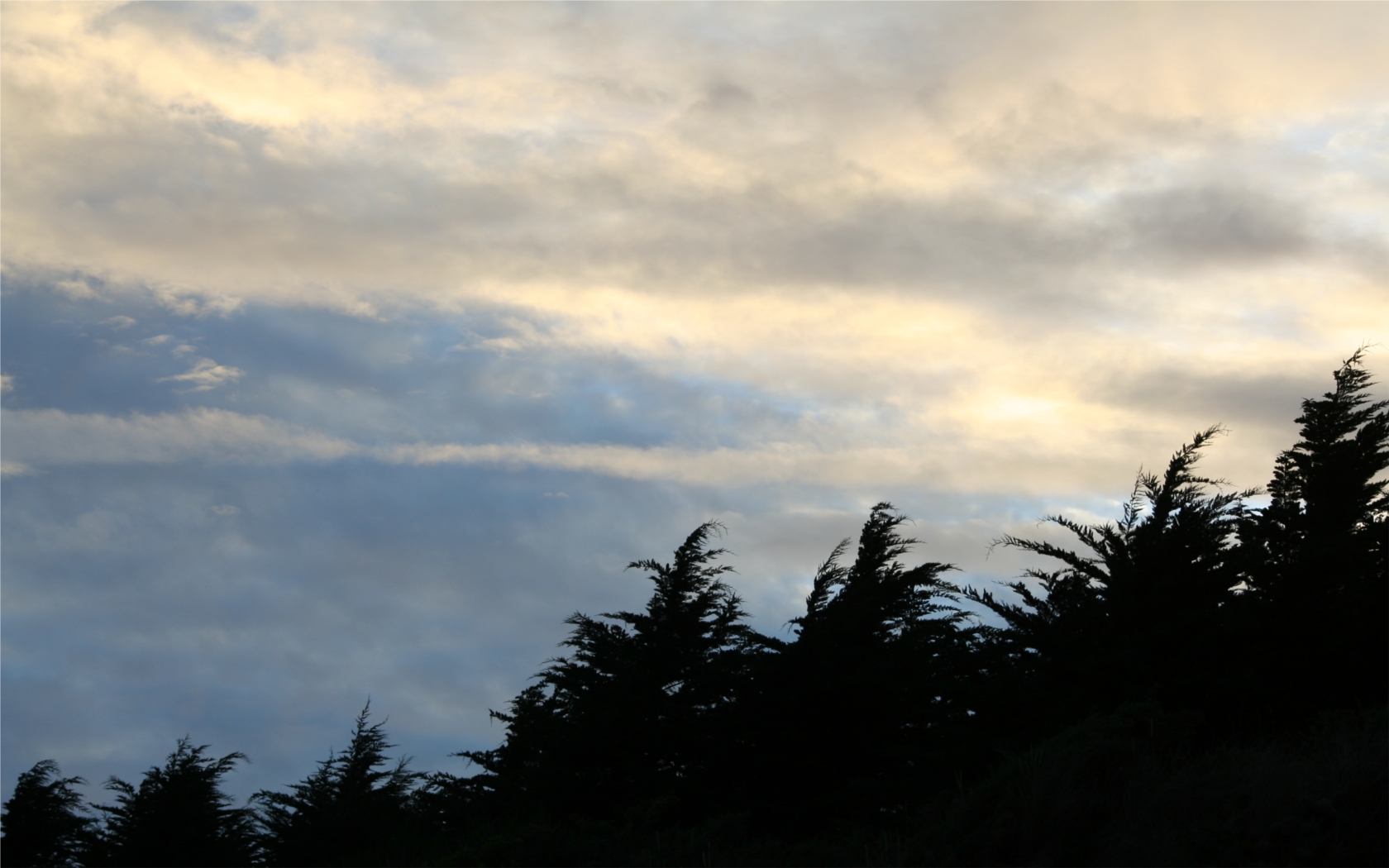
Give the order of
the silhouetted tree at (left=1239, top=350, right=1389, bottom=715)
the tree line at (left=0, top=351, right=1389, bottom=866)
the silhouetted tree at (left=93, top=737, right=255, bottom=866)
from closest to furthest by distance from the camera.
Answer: the tree line at (left=0, top=351, right=1389, bottom=866)
the silhouetted tree at (left=1239, top=350, right=1389, bottom=715)
the silhouetted tree at (left=93, top=737, right=255, bottom=866)

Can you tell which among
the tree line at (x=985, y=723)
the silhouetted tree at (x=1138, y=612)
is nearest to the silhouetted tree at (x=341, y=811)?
the tree line at (x=985, y=723)

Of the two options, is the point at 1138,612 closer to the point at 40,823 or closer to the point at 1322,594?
the point at 1322,594

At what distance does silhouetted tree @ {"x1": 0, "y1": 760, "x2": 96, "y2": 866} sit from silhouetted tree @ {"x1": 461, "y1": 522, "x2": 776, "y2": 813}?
19499 mm

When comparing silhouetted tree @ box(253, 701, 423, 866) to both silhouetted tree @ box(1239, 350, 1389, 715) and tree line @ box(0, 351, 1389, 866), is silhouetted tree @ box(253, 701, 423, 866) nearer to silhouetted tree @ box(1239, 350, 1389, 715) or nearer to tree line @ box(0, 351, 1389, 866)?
tree line @ box(0, 351, 1389, 866)

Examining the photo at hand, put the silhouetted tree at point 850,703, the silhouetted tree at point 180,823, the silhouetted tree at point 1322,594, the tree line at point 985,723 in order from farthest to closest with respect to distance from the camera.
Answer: the silhouetted tree at point 180,823
the silhouetted tree at point 850,703
the silhouetted tree at point 1322,594
the tree line at point 985,723

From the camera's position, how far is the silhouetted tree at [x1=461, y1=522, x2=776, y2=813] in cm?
2158

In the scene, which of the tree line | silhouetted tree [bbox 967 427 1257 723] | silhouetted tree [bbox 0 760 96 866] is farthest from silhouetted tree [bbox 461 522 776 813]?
silhouetted tree [bbox 0 760 96 866]

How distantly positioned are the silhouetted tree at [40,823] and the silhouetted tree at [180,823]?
4841 millimetres

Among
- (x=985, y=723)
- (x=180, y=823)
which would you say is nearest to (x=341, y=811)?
(x=180, y=823)

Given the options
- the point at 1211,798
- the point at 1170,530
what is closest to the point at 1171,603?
the point at 1170,530

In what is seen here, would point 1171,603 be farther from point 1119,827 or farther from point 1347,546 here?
point 1119,827

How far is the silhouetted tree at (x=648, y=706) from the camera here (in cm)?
2158

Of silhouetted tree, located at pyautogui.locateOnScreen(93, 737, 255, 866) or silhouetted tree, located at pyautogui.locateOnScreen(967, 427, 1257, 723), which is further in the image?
silhouetted tree, located at pyautogui.locateOnScreen(93, 737, 255, 866)

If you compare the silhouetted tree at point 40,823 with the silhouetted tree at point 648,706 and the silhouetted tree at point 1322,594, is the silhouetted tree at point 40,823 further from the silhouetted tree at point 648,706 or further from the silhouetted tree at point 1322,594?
the silhouetted tree at point 1322,594
